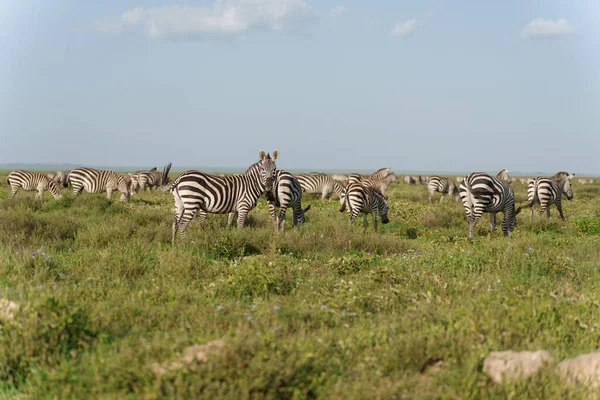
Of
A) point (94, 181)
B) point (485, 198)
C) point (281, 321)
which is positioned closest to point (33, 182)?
point (94, 181)

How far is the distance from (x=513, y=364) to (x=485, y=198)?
34.0 ft

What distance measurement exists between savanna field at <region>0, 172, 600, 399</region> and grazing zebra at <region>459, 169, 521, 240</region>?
4.13 m

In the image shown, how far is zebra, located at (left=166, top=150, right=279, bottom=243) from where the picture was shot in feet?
42.0

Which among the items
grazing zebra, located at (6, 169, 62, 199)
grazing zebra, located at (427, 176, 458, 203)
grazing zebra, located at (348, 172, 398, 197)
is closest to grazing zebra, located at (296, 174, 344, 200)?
grazing zebra, located at (427, 176, 458, 203)

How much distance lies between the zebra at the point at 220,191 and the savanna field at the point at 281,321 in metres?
2.47

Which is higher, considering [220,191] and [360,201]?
[220,191]

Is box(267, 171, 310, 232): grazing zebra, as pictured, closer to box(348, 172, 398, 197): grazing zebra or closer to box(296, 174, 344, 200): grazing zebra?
box(348, 172, 398, 197): grazing zebra

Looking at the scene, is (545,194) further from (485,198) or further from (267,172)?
(267,172)

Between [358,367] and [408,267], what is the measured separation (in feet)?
13.4

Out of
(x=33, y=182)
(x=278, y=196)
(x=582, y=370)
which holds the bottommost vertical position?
(x=582, y=370)

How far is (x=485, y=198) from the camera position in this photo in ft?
47.1

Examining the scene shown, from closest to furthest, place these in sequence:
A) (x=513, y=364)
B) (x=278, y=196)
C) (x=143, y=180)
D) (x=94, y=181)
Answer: (x=513, y=364) → (x=278, y=196) → (x=94, y=181) → (x=143, y=180)

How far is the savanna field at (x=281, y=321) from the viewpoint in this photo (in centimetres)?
428

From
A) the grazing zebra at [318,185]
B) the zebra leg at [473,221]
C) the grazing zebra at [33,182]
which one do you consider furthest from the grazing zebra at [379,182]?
the grazing zebra at [33,182]
